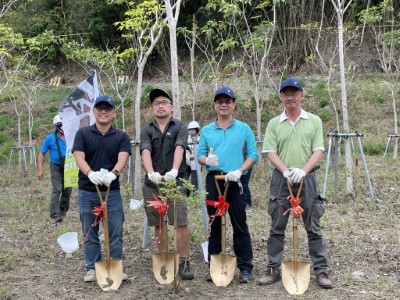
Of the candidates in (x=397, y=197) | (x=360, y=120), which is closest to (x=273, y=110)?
(x=360, y=120)

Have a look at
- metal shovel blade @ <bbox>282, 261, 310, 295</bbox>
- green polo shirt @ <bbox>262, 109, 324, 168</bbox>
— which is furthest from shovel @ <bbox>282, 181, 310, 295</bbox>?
green polo shirt @ <bbox>262, 109, 324, 168</bbox>

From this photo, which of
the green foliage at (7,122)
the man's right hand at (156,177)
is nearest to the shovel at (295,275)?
the man's right hand at (156,177)

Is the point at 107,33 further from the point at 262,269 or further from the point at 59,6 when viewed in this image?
the point at 262,269

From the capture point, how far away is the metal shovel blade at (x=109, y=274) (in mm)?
4355

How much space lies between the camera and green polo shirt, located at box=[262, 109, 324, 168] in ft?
14.0

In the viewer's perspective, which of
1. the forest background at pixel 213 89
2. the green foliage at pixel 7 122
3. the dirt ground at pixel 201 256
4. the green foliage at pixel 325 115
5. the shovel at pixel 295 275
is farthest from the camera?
the green foliage at pixel 7 122

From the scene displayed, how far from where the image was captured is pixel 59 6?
27156 mm

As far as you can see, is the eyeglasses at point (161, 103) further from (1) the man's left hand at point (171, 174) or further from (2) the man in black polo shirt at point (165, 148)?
(1) the man's left hand at point (171, 174)

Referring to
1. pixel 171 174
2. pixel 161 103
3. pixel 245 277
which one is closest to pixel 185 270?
pixel 245 277

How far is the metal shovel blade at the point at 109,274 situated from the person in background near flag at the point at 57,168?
3062mm

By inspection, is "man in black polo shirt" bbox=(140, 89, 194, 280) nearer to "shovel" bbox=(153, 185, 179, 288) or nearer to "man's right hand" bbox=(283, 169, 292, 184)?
"shovel" bbox=(153, 185, 179, 288)

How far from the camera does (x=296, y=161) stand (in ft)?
14.0

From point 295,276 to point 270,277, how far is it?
0.28 metres

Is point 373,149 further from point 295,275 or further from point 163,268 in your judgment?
point 163,268
